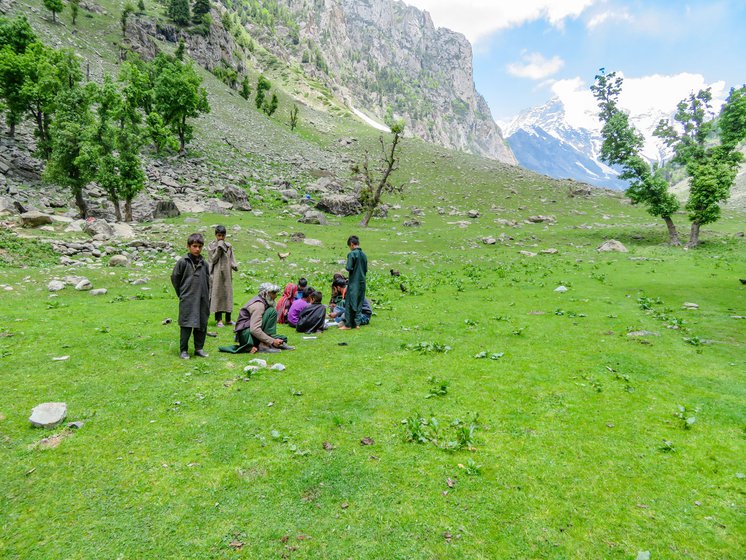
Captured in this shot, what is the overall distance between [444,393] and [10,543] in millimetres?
7046

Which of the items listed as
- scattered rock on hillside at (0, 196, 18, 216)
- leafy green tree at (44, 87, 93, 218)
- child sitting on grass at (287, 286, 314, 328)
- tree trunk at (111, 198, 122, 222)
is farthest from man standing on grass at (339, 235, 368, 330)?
scattered rock on hillside at (0, 196, 18, 216)

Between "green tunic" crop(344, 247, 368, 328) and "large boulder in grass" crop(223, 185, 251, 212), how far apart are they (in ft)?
97.5

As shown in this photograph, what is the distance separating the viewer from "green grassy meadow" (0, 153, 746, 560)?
477cm

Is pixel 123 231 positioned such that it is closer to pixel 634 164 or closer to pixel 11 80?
pixel 11 80

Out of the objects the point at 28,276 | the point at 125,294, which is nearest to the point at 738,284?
the point at 125,294

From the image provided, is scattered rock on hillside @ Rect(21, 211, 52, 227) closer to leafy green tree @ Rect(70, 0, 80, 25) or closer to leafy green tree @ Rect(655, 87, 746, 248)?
leafy green tree @ Rect(655, 87, 746, 248)

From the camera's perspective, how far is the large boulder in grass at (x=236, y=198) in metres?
40.4

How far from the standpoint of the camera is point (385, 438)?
Answer: 687 cm

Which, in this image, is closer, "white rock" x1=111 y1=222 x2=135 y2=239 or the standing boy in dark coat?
the standing boy in dark coat

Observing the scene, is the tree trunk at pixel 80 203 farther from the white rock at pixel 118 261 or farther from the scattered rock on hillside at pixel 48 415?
the scattered rock on hillside at pixel 48 415

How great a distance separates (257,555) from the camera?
448cm

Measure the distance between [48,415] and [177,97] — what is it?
2075 inches

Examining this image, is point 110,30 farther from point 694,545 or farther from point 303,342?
point 694,545

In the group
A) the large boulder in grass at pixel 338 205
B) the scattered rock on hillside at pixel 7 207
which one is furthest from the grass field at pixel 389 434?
the large boulder in grass at pixel 338 205
